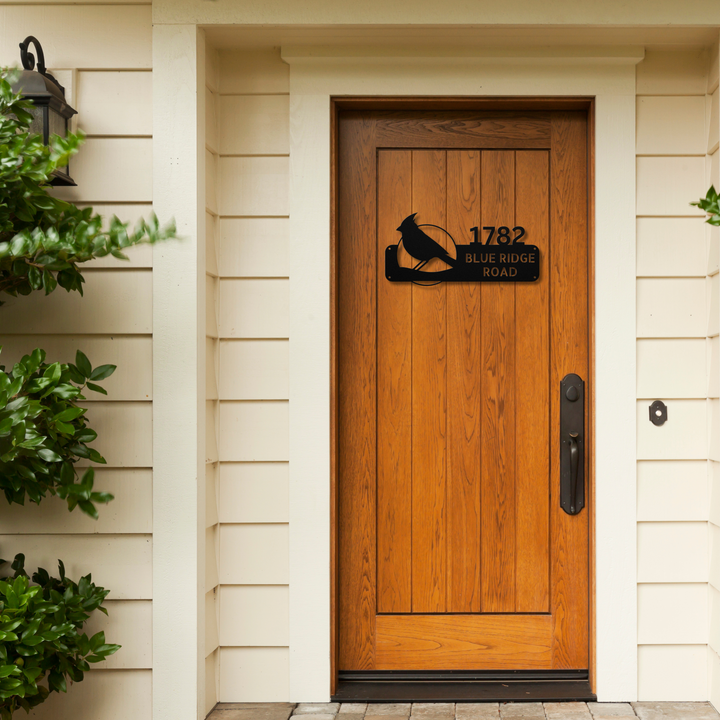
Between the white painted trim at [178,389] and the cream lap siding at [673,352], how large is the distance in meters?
1.43

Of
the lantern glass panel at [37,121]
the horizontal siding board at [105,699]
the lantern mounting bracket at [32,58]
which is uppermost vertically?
the lantern mounting bracket at [32,58]

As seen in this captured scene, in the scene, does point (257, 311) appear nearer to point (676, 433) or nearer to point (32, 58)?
point (32, 58)

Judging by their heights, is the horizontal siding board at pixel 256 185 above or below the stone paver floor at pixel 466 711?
above

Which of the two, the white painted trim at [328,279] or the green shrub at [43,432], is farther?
the white painted trim at [328,279]

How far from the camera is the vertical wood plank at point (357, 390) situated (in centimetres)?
203

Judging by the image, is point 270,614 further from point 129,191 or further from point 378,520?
point 129,191

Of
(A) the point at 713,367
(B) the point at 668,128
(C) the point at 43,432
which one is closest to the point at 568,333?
(A) the point at 713,367

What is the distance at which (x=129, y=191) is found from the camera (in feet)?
6.07

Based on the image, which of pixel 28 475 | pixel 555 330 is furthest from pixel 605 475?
pixel 28 475

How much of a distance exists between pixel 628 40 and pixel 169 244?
1597 mm

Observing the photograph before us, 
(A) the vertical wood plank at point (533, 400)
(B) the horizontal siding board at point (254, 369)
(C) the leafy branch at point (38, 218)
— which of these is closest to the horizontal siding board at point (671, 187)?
(A) the vertical wood plank at point (533, 400)

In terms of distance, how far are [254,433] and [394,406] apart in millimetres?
482

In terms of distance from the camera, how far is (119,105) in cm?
186

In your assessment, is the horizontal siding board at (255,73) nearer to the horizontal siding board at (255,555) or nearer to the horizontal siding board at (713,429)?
the horizontal siding board at (255,555)
